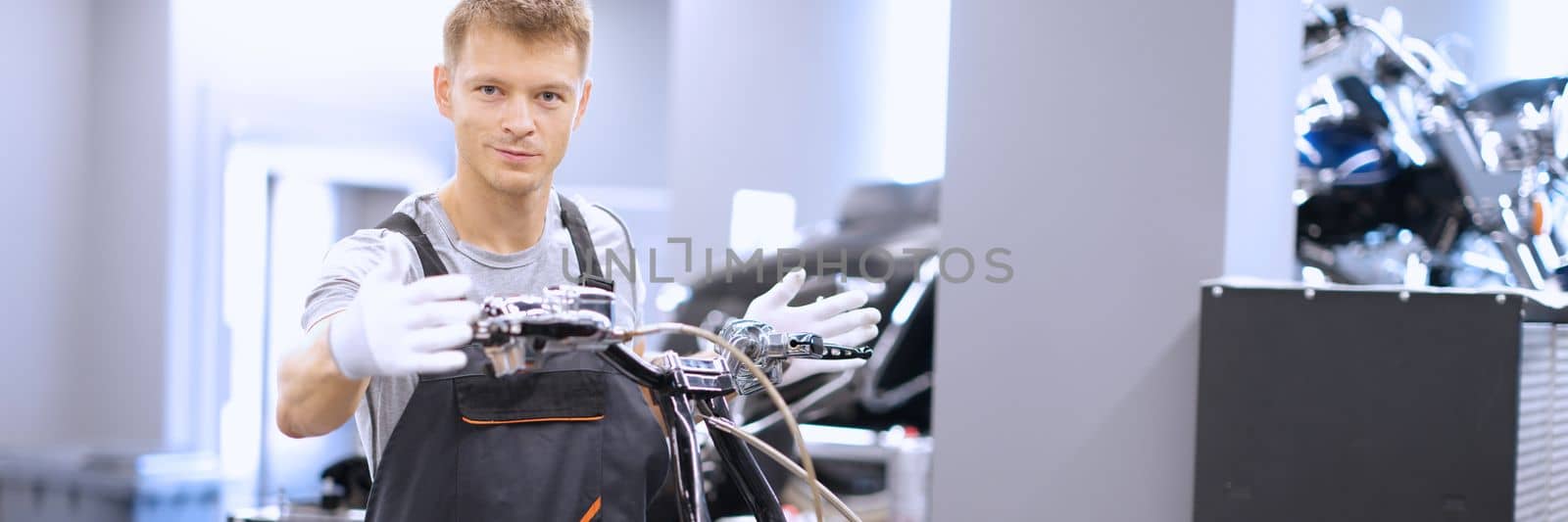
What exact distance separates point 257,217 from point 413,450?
201 inches

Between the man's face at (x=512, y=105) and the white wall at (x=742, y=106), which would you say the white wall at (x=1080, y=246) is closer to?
the man's face at (x=512, y=105)

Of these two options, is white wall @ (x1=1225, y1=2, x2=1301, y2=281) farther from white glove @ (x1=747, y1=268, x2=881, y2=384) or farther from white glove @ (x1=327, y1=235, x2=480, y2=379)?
white glove @ (x1=327, y1=235, x2=480, y2=379)

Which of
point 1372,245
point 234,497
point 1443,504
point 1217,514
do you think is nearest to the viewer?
point 1443,504

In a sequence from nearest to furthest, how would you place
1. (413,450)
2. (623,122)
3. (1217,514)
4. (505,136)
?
(413,450), (505,136), (1217,514), (623,122)

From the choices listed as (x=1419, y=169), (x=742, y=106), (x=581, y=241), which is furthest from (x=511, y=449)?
(x=742, y=106)

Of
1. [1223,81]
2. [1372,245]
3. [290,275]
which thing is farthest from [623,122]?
[1223,81]

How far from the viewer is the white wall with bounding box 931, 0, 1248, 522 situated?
208 cm

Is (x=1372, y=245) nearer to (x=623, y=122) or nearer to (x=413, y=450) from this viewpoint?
(x=413, y=450)

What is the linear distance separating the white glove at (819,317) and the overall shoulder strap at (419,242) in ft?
1.27

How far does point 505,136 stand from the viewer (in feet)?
5.19

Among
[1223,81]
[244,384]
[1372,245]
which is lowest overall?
[244,384]

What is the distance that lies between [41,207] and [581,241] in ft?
16.3

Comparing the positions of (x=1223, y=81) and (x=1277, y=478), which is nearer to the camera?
(x=1277, y=478)

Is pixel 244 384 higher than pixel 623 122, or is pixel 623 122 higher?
pixel 623 122
